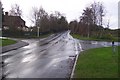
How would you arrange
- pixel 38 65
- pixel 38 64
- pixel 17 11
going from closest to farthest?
pixel 38 65, pixel 38 64, pixel 17 11

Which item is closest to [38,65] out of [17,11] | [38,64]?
[38,64]

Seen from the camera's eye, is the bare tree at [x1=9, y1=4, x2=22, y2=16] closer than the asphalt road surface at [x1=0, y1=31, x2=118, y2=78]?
No

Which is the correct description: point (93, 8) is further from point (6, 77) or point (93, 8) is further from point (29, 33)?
point (6, 77)

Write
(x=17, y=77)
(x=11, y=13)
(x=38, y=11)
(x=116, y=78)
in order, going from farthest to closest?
(x=38, y=11)
(x=11, y=13)
(x=17, y=77)
(x=116, y=78)

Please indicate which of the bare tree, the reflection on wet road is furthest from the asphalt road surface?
the bare tree

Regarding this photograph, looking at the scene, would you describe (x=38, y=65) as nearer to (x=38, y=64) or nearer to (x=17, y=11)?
(x=38, y=64)

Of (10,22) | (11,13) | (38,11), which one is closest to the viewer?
(10,22)

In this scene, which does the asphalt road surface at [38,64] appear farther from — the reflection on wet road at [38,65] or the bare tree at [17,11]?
the bare tree at [17,11]

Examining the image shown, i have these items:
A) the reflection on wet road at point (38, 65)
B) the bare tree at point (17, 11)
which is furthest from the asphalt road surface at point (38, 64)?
the bare tree at point (17, 11)

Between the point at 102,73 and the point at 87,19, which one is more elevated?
the point at 87,19

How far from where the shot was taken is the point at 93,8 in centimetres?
7638

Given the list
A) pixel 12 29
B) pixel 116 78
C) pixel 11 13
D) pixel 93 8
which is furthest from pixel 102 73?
pixel 11 13

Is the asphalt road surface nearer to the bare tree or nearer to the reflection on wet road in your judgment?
the reflection on wet road

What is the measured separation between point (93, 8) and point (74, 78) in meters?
66.3
